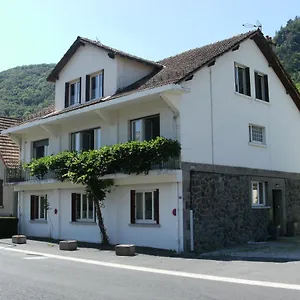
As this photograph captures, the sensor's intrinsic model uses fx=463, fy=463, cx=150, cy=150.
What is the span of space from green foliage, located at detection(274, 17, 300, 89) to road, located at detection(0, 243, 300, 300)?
129 ft

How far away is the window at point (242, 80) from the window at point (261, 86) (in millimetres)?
819

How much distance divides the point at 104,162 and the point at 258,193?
7.62 metres

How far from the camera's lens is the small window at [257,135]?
20880 millimetres

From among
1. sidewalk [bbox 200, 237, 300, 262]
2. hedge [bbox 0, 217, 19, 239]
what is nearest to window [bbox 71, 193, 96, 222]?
hedge [bbox 0, 217, 19, 239]

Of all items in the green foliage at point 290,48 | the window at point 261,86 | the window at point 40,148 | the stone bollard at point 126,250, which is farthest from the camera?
the green foliage at point 290,48

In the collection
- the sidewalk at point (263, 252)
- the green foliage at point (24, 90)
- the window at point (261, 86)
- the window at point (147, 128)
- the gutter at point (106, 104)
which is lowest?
the sidewalk at point (263, 252)

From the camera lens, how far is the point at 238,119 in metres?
19.9

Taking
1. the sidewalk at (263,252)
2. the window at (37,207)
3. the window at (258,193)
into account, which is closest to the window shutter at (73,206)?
the window at (37,207)

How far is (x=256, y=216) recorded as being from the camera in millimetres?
20234

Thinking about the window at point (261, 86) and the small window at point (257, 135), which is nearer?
the small window at point (257, 135)

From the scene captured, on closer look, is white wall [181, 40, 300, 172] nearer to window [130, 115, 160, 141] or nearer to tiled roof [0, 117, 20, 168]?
window [130, 115, 160, 141]

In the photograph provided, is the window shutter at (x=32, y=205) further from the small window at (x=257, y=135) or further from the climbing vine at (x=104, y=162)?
the small window at (x=257, y=135)

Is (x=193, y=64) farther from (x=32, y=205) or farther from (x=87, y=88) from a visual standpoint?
(x=32, y=205)

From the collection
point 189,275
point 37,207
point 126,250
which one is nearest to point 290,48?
point 37,207
